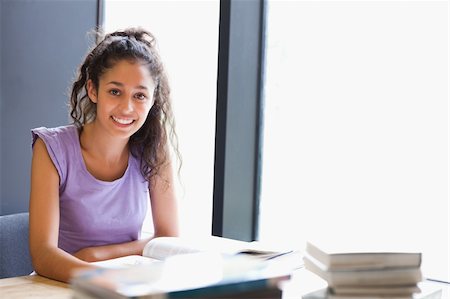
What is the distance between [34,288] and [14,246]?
88 cm

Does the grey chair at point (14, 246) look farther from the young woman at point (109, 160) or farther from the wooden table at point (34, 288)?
the wooden table at point (34, 288)

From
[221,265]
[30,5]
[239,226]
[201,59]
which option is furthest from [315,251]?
[30,5]

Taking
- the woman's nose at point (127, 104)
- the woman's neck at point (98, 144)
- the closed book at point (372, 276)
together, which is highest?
the woman's nose at point (127, 104)

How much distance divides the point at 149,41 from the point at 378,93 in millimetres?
774

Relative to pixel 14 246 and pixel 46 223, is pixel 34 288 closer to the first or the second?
pixel 46 223

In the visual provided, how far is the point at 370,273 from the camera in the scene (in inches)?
47.3

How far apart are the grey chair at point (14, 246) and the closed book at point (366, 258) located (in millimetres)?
1488

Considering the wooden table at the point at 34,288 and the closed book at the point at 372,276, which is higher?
the closed book at the point at 372,276

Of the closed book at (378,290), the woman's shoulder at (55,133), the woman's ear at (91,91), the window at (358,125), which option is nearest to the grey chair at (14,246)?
the woman's shoulder at (55,133)

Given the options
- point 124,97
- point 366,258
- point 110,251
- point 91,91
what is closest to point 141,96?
point 124,97

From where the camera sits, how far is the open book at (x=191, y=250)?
1760 mm

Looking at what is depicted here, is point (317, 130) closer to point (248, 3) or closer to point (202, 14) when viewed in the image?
point (248, 3)

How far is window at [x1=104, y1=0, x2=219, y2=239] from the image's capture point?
9.27ft

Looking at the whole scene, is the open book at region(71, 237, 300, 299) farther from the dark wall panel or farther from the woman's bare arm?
→ the dark wall panel
